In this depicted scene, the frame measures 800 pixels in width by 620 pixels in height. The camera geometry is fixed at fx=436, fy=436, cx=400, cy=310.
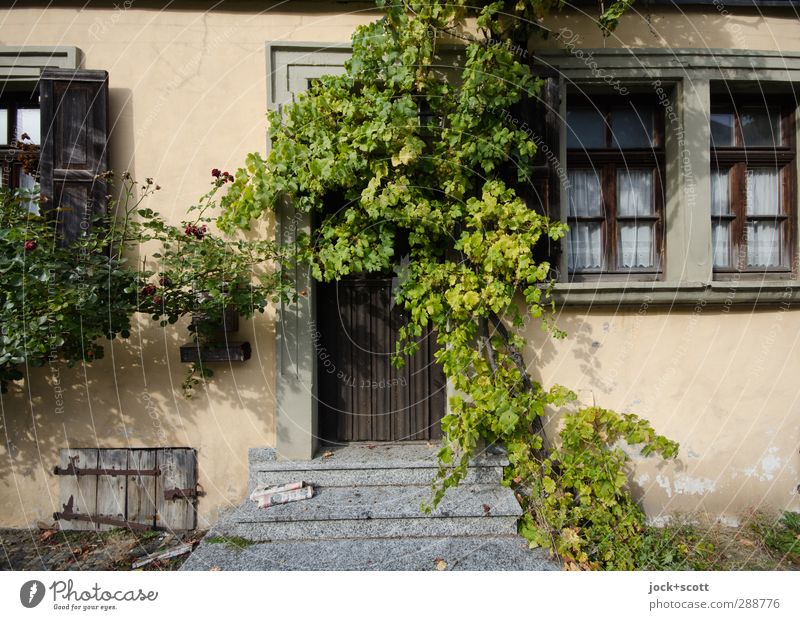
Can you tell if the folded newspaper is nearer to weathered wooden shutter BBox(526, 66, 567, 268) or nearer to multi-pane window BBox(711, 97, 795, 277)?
weathered wooden shutter BBox(526, 66, 567, 268)

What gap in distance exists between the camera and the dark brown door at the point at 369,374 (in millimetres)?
3504

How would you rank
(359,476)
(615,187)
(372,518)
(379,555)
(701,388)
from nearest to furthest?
1. (379,555)
2. (372,518)
3. (359,476)
4. (701,388)
5. (615,187)

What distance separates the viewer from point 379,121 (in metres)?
2.93

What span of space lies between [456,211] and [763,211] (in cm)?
287

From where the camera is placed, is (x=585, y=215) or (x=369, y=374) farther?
(x=585, y=215)

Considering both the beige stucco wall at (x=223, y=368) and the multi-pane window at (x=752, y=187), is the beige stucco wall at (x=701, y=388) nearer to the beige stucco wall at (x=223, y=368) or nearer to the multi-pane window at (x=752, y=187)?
the beige stucco wall at (x=223, y=368)

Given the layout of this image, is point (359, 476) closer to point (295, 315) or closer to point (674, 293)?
point (295, 315)

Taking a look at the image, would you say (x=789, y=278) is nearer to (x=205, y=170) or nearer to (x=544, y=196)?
(x=544, y=196)

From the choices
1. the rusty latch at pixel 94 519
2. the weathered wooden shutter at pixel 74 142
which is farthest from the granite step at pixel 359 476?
the weathered wooden shutter at pixel 74 142

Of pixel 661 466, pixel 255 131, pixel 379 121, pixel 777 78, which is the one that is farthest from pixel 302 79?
pixel 661 466

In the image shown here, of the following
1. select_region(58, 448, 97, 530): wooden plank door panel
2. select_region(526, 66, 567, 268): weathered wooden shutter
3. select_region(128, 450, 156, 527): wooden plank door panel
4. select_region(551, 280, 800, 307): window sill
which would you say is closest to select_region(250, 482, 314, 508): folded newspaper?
select_region(128, 450, 156, 527): wooden plank door panel

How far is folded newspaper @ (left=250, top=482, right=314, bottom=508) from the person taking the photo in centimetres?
300

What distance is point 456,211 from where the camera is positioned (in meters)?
3.12

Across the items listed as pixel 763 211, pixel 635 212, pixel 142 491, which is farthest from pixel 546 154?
pixel 142 491
